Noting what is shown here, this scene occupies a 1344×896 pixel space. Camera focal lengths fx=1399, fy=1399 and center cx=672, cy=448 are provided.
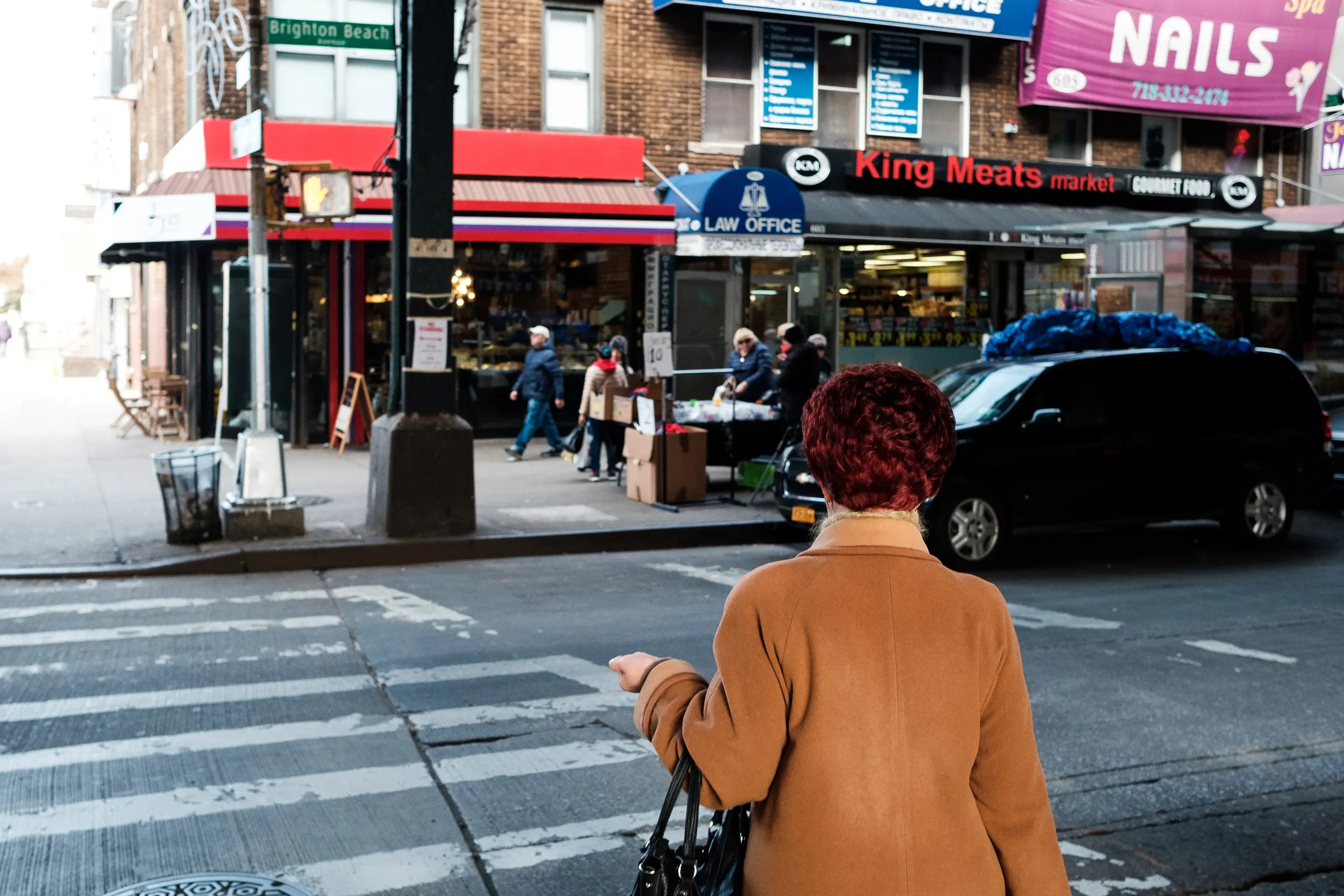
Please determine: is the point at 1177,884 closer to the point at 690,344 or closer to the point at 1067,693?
the point at 1067,693

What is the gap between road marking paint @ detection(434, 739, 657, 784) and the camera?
226 inches

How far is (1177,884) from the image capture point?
15.2 ft

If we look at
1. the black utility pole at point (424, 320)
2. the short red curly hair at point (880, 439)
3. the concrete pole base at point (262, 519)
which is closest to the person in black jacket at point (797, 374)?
the black utility pole at point (424, 320)

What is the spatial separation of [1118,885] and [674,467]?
1000cm

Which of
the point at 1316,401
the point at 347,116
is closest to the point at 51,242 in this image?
the point at 347,116

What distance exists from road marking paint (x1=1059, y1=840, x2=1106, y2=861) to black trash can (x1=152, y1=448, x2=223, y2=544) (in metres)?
8.58

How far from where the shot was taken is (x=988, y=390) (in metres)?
11.7

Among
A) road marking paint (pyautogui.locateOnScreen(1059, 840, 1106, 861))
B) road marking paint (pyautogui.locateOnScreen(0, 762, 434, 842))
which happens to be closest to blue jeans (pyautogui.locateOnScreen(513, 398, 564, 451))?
road marking paint (pyautogui.locateOnScreen(0, 762, 434, 842))

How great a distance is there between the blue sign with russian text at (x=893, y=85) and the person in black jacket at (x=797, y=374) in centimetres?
957

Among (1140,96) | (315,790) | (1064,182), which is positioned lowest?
(315,790)

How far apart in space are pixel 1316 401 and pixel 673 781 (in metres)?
11.9

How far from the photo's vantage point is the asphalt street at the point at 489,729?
4.82m

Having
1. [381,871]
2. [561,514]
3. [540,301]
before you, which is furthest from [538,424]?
[381,871]

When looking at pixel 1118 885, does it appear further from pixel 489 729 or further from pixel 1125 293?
pixel 1125 293
